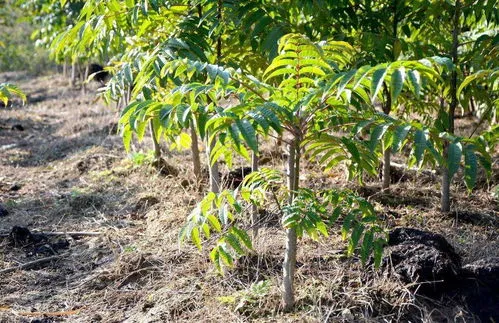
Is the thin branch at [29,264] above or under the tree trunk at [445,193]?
under

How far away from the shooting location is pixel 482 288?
9.37ft

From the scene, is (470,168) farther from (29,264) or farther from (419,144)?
(29,264)

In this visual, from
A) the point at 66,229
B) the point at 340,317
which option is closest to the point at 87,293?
the point at 66,229

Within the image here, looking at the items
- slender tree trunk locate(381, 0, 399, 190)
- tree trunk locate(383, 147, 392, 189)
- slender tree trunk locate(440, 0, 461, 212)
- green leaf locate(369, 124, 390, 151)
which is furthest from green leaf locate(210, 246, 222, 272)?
tree trunk locate(383, 147, 392, 189)

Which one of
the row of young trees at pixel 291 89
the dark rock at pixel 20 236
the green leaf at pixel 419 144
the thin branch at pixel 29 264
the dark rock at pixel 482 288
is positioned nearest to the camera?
the green leaf at pixel 419 144

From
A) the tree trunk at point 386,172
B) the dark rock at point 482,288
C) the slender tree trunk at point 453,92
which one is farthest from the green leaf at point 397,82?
the tree trunk at point 386,172

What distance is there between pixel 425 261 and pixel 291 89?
1.21m

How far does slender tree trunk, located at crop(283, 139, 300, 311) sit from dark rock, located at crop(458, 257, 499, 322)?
875 millimetres

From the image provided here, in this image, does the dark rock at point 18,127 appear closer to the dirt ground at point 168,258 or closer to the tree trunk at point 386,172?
the dirt ground at point 168,258

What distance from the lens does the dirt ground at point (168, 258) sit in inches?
116

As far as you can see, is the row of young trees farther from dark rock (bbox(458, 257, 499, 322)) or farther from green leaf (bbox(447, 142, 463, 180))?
dark rock (bbox(458, 257, 499, 322))

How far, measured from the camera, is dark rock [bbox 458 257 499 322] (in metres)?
2.79

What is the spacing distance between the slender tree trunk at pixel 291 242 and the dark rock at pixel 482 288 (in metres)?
0.88

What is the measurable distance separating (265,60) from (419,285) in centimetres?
167
